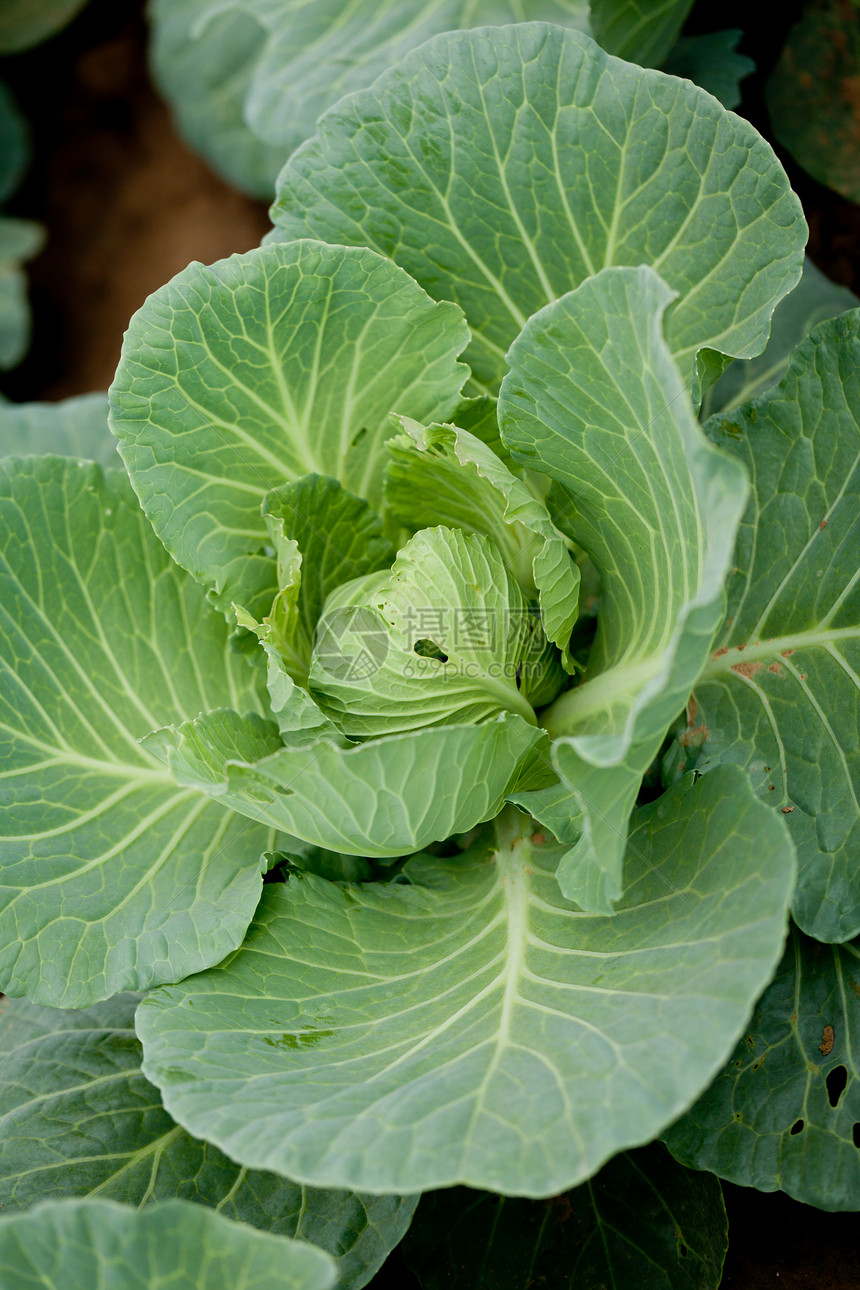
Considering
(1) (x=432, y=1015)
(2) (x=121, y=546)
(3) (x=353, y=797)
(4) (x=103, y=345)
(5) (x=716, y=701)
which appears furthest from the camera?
(4) (x=103, y=345)

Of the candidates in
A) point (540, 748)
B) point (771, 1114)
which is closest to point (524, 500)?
point (540, 748)

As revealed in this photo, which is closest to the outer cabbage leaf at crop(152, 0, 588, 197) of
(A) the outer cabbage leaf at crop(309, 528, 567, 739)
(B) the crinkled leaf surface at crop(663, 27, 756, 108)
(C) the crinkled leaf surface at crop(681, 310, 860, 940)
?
(B) the crinkled leaf surface at crop(663, 27, 756, 108)

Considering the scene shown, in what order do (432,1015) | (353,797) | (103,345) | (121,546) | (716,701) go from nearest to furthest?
(353,797) < (432,1015) < (716,701) < (121,546) < (103,345)

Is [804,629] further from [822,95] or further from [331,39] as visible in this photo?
[331,39]

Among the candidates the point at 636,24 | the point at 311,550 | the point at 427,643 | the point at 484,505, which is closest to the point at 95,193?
the point at 636,24

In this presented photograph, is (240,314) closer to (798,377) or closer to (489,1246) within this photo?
(798,377)

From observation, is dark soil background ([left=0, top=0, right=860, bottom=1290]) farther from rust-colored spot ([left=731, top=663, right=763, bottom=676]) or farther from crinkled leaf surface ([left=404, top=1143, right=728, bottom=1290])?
crinkled leaf surface ([left=404, top=1143, right=728, bottom=1290])

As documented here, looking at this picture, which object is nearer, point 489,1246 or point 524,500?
point 524,500
